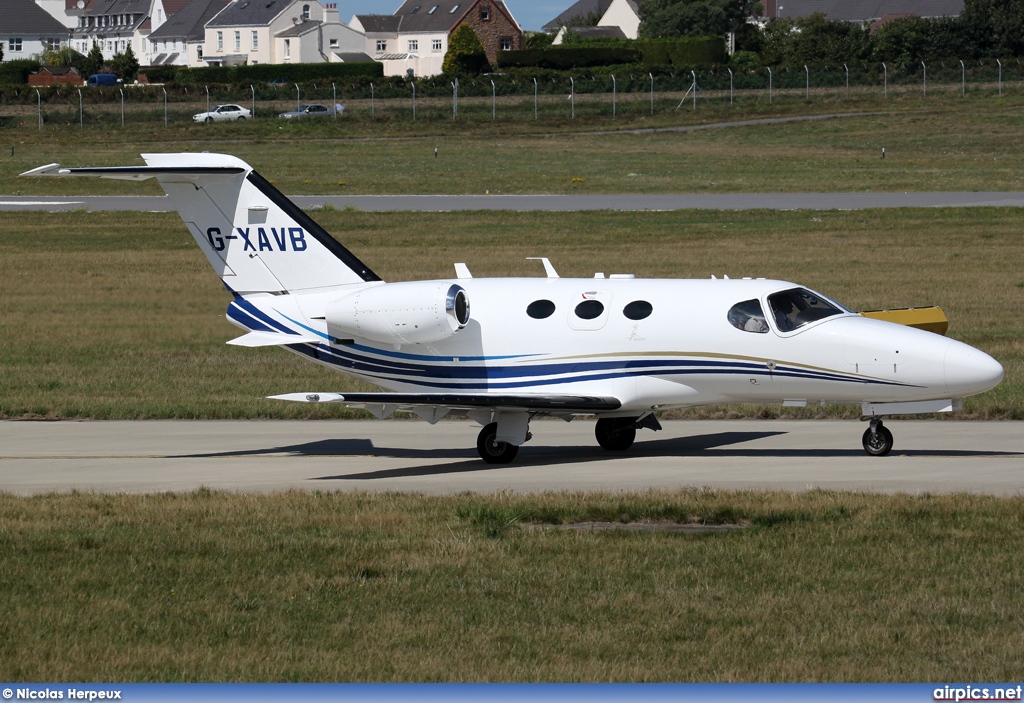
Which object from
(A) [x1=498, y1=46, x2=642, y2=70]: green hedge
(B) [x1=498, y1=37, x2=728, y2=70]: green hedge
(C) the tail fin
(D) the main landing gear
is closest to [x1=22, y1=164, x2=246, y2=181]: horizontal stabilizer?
(C) the tail fin

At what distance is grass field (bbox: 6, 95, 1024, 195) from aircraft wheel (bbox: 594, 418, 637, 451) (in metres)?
42.2

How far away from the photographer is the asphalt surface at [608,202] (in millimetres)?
54188

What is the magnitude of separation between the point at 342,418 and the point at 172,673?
46.1 feet

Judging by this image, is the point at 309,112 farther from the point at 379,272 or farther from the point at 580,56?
the point at 379,272

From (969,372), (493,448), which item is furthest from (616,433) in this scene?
(969,372)

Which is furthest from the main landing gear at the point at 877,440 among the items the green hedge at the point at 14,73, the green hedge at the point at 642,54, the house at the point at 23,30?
the house at the point at 23,30

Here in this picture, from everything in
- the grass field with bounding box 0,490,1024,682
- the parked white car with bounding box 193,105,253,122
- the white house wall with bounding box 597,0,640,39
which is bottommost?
the grass field with bounding box 0,490,1024,682

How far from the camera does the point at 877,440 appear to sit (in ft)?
63.8

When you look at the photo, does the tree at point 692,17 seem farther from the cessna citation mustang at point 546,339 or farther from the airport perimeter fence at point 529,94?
the cessna citation mustang at point 546,339

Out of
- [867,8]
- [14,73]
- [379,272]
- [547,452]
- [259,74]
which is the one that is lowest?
[547,452]

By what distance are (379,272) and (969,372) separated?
77.3ft

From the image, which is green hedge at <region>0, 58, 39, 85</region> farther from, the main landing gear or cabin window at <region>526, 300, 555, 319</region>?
the main landing gear

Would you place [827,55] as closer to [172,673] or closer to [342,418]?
[342,418]

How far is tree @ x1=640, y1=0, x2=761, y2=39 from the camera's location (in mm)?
156375
